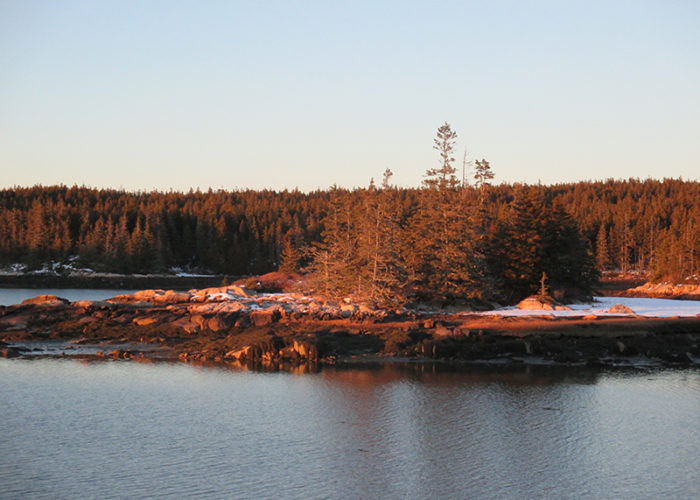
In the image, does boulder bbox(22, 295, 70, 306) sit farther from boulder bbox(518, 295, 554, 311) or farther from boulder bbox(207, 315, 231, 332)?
boulder bbox(518, 295, 554, 311)

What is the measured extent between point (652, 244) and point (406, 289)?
83.4 m

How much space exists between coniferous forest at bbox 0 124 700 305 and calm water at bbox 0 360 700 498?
14857 millimetres

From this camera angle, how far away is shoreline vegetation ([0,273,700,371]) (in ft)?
97.1

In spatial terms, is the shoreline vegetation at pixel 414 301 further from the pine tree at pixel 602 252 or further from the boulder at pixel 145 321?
the pine tree at pixel 602 252

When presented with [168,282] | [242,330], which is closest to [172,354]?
[242,330]

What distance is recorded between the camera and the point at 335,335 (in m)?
32.5

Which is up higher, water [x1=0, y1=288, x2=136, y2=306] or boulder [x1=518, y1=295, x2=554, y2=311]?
boulder [x1=518, y1=295, x2=554, y2=311]

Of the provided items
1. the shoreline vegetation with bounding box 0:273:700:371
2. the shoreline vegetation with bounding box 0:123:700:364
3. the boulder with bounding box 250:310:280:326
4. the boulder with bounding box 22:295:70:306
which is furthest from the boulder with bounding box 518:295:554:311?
the boulder with bounding box 22:295:70:306

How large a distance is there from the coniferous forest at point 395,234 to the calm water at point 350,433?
1486cm

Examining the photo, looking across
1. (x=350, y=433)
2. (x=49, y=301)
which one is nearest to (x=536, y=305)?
(x=350, y=433)

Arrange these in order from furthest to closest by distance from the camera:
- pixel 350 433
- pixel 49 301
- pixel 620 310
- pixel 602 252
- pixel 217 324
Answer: pixel 602 252 < pixel 49 301 < pixel 620 310 < pixel 217 324 < pixel 350 433

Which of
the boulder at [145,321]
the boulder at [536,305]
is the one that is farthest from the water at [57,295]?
the boulder at [536,305]

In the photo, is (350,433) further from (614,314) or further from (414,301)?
(414,301)

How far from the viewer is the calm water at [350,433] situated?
14.8 meters
